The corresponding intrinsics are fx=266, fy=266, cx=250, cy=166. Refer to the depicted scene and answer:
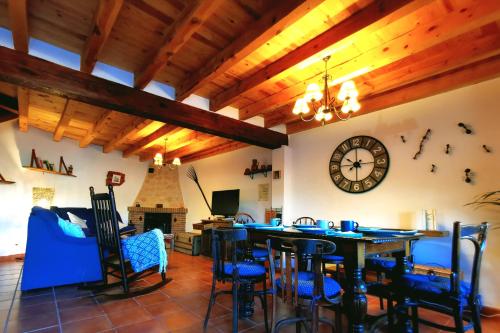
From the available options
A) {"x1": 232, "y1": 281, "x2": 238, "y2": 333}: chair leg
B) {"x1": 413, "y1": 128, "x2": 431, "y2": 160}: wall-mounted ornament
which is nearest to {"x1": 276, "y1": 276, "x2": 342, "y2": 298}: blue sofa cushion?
{"x1": 232, "y1": 281, "x2": 238, "y2": 333}: chair leg

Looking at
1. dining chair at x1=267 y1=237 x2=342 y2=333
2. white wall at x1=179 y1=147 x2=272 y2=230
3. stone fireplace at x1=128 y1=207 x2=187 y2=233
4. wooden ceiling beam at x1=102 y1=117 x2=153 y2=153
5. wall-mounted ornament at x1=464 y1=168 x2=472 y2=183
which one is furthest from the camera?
stone fireplace at x1=128 y1=207 x2=187 y2=233

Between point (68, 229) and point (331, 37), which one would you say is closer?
point (331, 37)

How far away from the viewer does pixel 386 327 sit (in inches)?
87.1

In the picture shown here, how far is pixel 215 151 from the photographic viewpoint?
6.50m

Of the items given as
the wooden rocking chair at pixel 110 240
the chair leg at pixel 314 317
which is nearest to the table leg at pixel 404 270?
the chair leg at pixel 314 317

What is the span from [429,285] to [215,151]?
530cm

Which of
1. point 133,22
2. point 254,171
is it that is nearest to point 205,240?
point 254,171

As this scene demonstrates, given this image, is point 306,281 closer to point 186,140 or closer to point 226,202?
point 226,202

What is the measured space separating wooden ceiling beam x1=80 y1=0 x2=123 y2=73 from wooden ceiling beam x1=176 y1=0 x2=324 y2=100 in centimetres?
93

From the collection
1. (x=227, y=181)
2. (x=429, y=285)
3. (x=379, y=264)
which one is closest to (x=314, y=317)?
(x=429, y=285)

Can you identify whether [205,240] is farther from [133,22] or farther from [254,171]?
[133,22]

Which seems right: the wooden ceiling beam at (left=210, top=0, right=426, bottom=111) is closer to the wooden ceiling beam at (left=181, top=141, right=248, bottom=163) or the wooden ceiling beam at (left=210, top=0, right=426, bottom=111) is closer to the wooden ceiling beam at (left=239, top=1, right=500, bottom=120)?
the wooden ceiling beam at (left=239, top=1, right=500, bottom=120)

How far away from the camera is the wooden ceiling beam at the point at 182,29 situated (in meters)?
1.83

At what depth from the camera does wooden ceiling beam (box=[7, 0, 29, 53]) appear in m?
1.86
